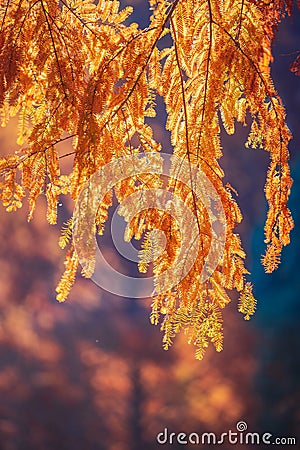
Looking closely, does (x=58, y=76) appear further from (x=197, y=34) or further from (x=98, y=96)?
(x=197, y=34)

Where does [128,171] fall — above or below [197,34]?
below

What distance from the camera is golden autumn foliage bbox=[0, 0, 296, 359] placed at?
145 centimetres

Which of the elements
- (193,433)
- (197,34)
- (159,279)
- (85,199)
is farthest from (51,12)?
(193,433)

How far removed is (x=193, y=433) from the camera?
21.8ft

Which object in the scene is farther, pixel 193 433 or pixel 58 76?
pixel 193 433

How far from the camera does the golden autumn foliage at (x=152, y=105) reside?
4.77 feet

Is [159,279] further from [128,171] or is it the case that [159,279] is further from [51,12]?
[51,12]

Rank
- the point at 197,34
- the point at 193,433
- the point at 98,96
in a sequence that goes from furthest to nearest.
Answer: the point at 193,433
the point at 197,34
the point at 98,96

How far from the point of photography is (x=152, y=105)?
1684mm

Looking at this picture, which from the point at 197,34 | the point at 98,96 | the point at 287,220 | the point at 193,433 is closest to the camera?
the point at 98,96

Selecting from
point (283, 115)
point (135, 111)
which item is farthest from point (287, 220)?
point (135, 111)

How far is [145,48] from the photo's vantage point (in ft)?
4.94

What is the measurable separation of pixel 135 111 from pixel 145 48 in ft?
0.65

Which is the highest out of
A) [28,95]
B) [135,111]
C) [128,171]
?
[28,95]
